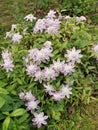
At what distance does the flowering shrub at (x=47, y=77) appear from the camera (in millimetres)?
3791

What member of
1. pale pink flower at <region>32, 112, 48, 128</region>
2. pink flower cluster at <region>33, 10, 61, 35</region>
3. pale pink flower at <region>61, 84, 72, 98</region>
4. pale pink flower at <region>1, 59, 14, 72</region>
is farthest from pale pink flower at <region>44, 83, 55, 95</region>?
pink flower cluster at <region>33, 10, 61, 35</region>

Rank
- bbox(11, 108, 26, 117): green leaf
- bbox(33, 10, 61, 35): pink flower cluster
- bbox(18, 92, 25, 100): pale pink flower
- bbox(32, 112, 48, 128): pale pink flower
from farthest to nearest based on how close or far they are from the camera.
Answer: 1. bbox(33, 10, 61, 35): pink flower cluster
2. bbox(18, 92, 25, 100): pale pink flower
3. bbox(32, 112, 48, 128): pale pink flower
4. bbox(11, 108, 26, 117): green leaf

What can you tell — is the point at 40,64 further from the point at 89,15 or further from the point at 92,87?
the point at 89,15

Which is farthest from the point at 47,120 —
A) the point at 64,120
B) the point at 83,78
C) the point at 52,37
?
the point at 52,37

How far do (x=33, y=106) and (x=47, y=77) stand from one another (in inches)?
12.8

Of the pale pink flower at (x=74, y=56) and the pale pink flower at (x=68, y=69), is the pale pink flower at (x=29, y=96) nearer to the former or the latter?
the pale pink flower at (x=68, y=69)

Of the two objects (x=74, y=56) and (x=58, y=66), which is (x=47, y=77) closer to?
(x=58, y=66)

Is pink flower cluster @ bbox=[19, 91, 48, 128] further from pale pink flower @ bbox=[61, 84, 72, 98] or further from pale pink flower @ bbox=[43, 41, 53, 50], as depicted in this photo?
pale pink flower @ bbox=[43, 41, 53, 50]

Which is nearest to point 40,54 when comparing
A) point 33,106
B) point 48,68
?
point 48,68

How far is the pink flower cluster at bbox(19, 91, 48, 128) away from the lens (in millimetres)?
3767

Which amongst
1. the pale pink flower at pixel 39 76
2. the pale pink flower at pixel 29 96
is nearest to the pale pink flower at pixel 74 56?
the pale pink flower at pixel 39 76

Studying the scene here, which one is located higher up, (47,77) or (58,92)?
(47,77)

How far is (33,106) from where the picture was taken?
150 inches

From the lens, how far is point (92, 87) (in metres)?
4.13
